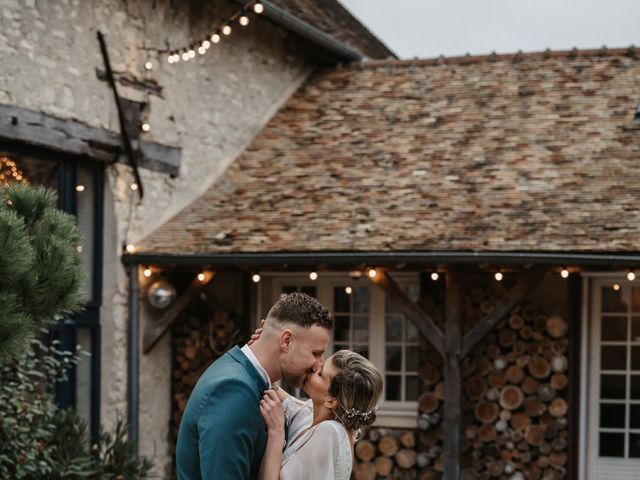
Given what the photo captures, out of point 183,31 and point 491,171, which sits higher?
point 183,31

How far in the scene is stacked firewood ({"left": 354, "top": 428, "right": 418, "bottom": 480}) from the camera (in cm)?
1006

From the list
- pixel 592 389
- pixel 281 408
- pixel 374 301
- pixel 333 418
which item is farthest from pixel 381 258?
pixel 281 408

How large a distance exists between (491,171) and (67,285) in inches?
205

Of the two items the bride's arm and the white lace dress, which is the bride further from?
the bride's arm

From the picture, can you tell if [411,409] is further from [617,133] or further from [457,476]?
[617,133]

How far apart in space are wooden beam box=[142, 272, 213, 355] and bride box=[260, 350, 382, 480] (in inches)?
244

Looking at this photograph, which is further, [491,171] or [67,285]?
[491,171]

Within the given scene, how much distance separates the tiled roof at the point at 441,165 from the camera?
30.7ft

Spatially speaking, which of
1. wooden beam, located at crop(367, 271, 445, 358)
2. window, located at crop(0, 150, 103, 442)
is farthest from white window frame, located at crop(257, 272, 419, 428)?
window, located at crop(0, 150, 103, 442)

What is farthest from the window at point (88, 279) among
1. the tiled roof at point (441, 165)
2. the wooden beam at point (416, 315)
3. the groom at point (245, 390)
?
the groom at point (245, 390)

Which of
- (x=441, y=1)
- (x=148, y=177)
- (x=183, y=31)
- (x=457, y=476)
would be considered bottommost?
(x=457, y=476)

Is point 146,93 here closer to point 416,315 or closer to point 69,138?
point 69,138

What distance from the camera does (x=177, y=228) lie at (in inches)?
403

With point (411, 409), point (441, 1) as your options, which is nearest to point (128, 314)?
point (411, 409)
